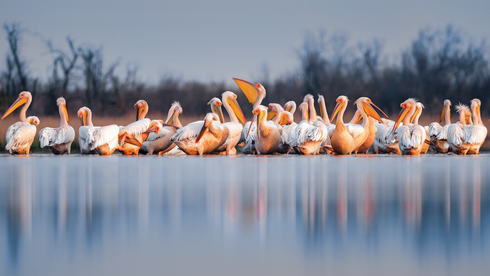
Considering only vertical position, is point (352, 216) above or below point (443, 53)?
below

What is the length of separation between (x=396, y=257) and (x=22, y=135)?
29.1 feet

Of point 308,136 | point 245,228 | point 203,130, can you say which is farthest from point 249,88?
point 245,228

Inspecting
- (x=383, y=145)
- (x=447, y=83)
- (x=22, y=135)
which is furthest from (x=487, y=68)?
(x=22, y=135)

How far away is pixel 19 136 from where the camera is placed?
975 cm

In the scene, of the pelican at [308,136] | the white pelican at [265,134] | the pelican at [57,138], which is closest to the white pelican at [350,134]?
the pelican at [308,136]

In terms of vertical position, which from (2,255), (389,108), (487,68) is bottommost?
(2,255)

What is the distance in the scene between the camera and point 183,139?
9.67 metres

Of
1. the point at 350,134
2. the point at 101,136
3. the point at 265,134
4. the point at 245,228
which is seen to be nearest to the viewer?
the point at 245,228

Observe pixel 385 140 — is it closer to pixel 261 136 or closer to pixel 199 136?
pixel 261 136

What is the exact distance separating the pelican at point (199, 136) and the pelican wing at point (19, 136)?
2.50 meters

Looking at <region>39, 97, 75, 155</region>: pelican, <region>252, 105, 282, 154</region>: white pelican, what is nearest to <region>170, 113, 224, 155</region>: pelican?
<region>252, 105, 282, 154</region>: white pelican

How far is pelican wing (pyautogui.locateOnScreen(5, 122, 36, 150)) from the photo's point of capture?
32.0 ft

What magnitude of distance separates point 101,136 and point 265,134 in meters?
2.74

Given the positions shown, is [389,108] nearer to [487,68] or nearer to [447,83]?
[447,83]
